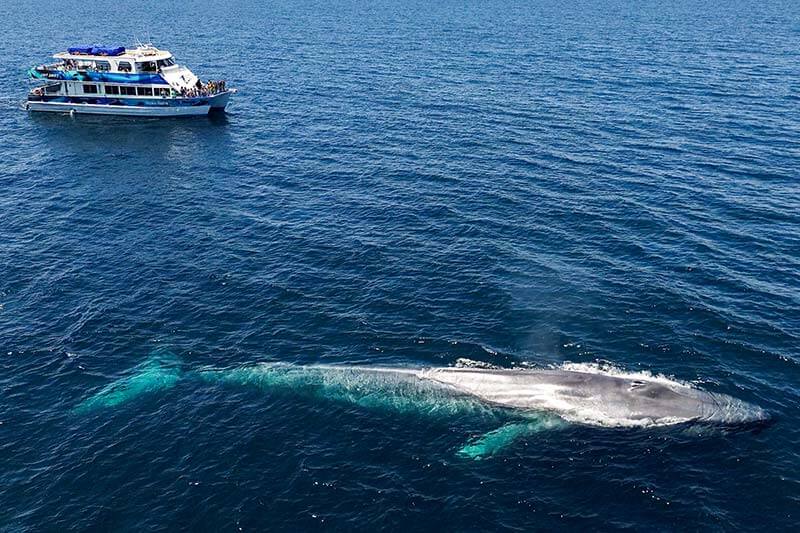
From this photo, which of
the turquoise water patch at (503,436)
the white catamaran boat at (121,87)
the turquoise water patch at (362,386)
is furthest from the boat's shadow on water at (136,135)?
the turquoise water patch at (503,436)

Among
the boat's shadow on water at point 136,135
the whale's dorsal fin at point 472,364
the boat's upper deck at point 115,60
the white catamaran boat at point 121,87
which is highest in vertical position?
the boat's upper deck at point 115,60

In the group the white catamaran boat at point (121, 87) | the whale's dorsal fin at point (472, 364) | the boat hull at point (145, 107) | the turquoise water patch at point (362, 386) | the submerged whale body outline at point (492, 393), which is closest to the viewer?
the submerged whale body outline at point (492, 393)

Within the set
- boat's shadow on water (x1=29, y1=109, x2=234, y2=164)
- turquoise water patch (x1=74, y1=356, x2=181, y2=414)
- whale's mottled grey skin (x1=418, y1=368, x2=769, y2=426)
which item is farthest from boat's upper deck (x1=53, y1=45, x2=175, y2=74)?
whale's mottled grey skin (x1=418, y1=368, x2=769, y2=426)

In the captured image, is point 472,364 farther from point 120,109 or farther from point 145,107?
point 120,109

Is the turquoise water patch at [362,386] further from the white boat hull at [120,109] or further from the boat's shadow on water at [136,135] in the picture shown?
the white boat hull at [120,109]

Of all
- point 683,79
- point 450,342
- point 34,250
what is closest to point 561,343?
point 450,342

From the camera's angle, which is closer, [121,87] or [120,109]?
[120,109]

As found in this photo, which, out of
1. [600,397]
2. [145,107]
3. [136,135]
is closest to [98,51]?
[145,107]
